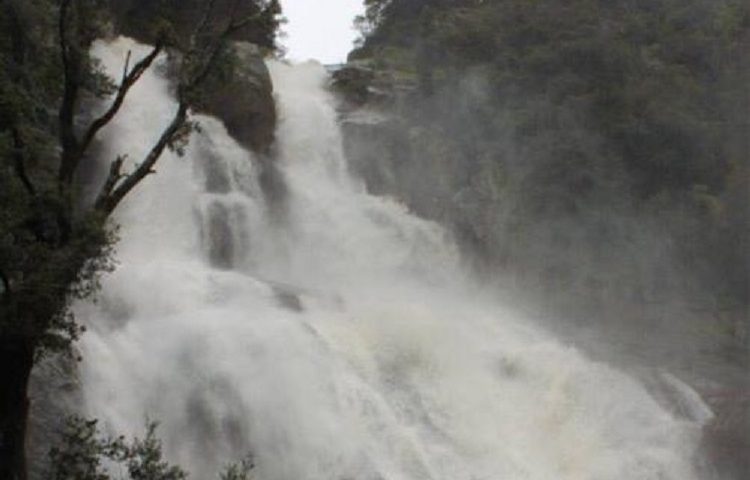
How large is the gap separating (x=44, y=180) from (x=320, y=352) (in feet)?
28.2

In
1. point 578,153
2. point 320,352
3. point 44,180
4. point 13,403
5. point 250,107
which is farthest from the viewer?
point 578,153

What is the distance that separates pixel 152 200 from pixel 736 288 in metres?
17.8

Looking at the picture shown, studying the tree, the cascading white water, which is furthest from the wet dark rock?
the tree

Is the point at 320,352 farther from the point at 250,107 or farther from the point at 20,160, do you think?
the point at 250,107

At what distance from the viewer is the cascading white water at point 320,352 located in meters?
17.6

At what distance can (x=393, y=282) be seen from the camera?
29.3 m

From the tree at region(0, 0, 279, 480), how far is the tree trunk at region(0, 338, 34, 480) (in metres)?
0.01

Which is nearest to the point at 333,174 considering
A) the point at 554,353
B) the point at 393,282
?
the point at 393,282

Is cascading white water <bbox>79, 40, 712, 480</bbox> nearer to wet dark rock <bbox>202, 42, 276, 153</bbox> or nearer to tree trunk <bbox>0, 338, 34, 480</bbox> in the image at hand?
wet dark rock <bbox>202, 42, 276, 153</bbox>

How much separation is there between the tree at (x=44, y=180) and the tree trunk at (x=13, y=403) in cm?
1

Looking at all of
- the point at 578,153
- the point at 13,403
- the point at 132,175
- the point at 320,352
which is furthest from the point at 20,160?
the point at 578,153

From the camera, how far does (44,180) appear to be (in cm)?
1222

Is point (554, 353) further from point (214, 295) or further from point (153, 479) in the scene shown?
point (153, 479)

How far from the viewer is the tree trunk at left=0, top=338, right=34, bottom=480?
36.3 feet
